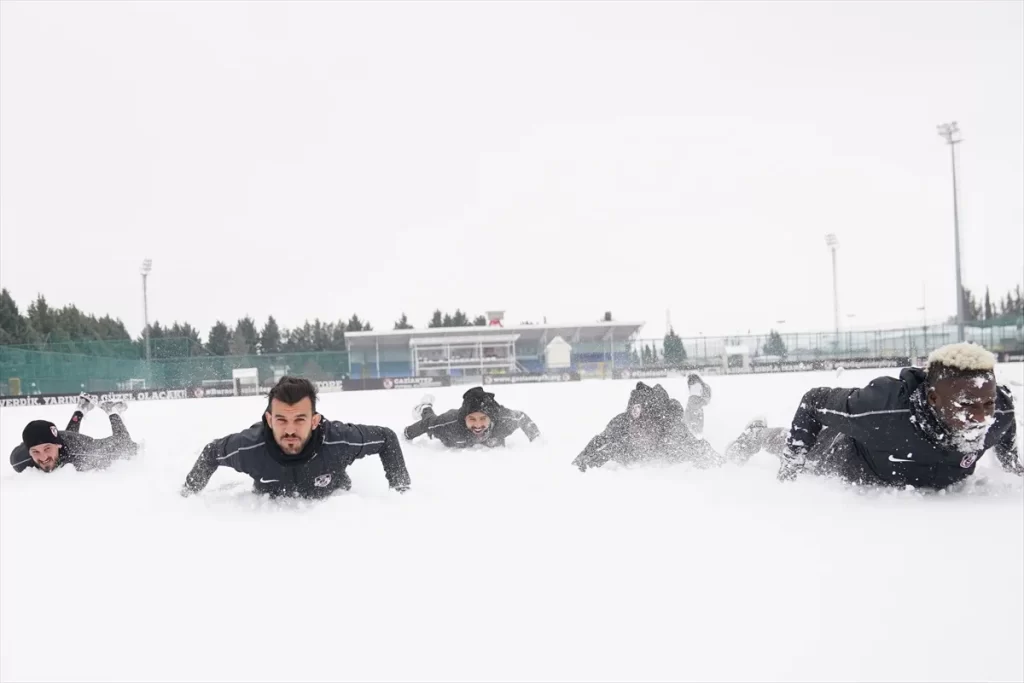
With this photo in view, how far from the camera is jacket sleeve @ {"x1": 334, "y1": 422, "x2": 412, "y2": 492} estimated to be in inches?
169

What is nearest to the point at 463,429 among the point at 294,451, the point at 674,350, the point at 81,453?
the point at 294,451

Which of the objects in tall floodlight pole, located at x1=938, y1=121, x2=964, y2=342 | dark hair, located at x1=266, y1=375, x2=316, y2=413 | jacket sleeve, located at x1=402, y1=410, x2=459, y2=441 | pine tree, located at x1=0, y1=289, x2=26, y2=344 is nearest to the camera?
dark hair, located at x1=266, y1=375, x2=316, y2=413

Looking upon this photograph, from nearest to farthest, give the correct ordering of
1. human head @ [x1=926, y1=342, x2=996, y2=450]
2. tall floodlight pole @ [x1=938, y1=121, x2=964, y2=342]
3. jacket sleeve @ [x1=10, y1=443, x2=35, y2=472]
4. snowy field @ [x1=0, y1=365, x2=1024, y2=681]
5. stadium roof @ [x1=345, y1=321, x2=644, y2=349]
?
snowy field @ [x1=0, y1=365, x2=1024, y2=681] → human head @ [x1=926, y1=342, x2=996, y2=450] → jacket sleeve @ [x1=10, y1=443, x2=35, y2=472] → tall floodlight pole @ [x1=938, y1=121, x2=964, y2=342] → stadium roof @ [x1=345, y1=321, x2=644, y2=349]

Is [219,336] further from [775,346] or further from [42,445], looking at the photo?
[42,445]

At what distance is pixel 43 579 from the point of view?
282 centimetres

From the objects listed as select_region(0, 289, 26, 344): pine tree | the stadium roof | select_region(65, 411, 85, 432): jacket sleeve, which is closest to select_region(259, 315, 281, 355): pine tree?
select_region(0, 289, 26, 344): pine tree

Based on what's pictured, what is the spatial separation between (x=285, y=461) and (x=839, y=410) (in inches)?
130

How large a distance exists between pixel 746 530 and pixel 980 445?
167cm

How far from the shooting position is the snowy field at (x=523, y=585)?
2.16m

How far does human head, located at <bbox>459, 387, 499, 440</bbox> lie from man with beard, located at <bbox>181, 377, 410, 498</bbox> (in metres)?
2.36

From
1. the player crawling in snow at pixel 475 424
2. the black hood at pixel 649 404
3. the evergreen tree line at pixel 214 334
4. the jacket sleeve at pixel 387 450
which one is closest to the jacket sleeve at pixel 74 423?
the player crawling in snow at pixel 475 424

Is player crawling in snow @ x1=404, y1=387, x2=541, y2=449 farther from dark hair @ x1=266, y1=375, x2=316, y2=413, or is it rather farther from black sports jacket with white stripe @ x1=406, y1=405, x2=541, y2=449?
dark hair @ x1=266, y1=375, x2=316, y2=413

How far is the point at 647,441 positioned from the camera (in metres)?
5.76

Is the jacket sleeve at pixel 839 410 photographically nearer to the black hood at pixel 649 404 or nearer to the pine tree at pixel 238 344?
the black hood at pixel 649 404
